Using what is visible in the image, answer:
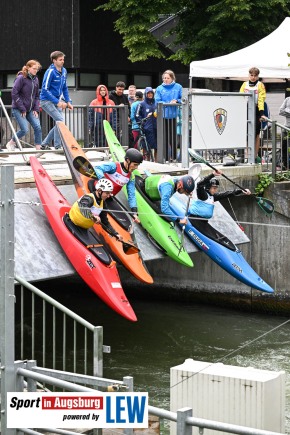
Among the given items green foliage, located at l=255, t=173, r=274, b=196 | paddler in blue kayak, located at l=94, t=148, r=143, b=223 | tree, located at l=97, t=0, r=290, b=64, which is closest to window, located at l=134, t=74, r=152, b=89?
tree, located at l=97, t=0, r=290, b=64

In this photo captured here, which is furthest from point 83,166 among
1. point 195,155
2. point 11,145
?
point 11,145

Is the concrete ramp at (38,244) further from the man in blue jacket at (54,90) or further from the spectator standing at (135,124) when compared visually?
the spectator standing at (135,124)

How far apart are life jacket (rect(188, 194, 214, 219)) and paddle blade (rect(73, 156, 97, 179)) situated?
1.86 metres

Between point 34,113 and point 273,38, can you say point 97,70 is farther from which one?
point 34,113

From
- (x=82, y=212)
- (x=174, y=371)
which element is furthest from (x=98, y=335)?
(x=82, y=212)

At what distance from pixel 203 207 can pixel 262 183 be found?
8.61 ft

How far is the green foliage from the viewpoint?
1989 cm

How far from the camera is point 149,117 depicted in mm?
19844

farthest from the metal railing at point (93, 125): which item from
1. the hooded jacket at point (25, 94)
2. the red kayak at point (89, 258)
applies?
the red kayak at point (89, 258)

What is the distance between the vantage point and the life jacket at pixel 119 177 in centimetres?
1603

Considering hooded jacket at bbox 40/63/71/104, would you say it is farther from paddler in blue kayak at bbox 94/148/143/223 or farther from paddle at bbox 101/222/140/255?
paddle at bbox 101/222/140/255

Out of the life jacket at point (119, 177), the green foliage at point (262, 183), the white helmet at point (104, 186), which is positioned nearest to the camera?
the white helmet at point (104, 186)

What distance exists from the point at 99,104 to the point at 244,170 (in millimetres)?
2997

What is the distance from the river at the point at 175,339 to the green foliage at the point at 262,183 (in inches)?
83.3
